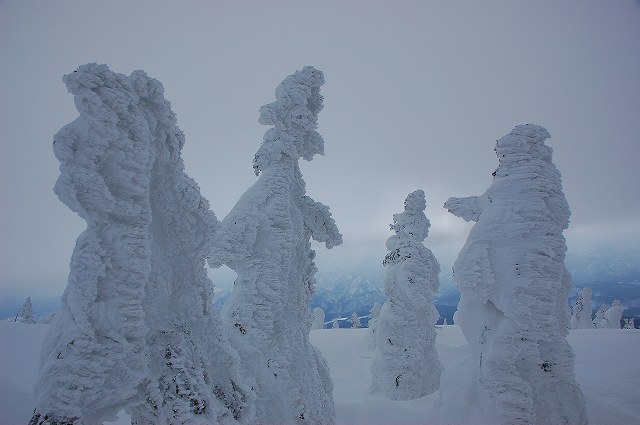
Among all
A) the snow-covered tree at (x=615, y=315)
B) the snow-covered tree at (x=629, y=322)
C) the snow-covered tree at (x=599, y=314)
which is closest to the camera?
the snow-covered tree at (x=615, y=315)

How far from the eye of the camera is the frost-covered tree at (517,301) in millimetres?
6168

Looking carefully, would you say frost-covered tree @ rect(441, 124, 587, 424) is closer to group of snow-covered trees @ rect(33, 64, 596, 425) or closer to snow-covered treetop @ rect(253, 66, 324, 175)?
group of snow-covered trees @ rect(33, 64, 596, 425)

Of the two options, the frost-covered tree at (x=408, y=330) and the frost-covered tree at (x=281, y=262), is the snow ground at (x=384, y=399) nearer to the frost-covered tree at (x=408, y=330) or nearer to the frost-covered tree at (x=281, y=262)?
the frost-covered tree at (x=408, y=330)

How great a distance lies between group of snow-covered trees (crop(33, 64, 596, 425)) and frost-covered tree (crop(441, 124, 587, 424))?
1.0 inches

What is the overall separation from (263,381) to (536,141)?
6754 mm

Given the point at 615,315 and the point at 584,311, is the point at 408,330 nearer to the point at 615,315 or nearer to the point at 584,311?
the point at 584,311

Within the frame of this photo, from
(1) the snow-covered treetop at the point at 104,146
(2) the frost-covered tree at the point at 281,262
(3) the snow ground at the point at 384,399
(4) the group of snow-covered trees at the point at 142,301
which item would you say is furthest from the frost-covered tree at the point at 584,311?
(1) the snow-covered treetop at the point at 104,146

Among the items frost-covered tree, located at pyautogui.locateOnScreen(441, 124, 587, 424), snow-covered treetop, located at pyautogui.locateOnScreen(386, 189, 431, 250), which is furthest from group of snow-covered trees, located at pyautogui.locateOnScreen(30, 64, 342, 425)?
snow-covered treetop, located at pyautogui.locateOnScreen(386, 189, 431, 250)

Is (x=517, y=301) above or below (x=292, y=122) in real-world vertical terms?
below

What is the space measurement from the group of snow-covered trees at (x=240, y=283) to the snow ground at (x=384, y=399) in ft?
8.34

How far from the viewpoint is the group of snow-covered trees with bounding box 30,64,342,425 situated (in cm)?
307

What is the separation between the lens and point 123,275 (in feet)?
10.9

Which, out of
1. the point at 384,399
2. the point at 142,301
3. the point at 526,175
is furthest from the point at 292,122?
the point at 384,399

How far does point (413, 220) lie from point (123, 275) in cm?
1266
